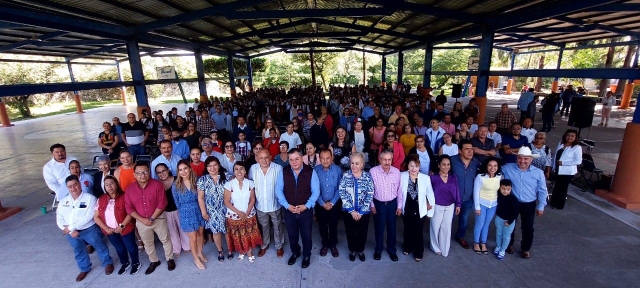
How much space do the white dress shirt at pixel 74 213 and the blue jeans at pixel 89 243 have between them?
0.39 ft

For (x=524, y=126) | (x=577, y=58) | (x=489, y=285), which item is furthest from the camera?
(x=577, y=58)

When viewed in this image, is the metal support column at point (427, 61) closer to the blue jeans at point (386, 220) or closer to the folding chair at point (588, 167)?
the folding chair at point (588, 167)

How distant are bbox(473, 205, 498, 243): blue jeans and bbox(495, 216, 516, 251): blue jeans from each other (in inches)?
3.8

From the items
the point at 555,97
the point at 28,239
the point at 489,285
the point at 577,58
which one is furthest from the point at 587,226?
the point at 577,58

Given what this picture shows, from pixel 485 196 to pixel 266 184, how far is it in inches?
105

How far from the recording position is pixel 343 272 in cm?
356

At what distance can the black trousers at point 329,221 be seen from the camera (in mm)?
3682

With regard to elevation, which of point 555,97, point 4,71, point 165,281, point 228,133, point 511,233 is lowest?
point 165,281

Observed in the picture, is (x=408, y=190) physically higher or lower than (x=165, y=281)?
higher

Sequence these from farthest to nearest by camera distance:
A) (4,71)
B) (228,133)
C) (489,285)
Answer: (4,71) → (228,133) → (489,285)

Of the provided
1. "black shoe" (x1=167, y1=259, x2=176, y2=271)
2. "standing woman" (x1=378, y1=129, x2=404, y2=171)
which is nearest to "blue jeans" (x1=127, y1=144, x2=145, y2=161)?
"black shoe" (x1=167, y1=259, x2=176, y2=271)

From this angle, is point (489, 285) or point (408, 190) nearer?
point (489, 285)

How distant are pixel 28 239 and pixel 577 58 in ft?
118

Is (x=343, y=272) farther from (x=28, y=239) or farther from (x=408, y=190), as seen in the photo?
(x=28, y=239)
